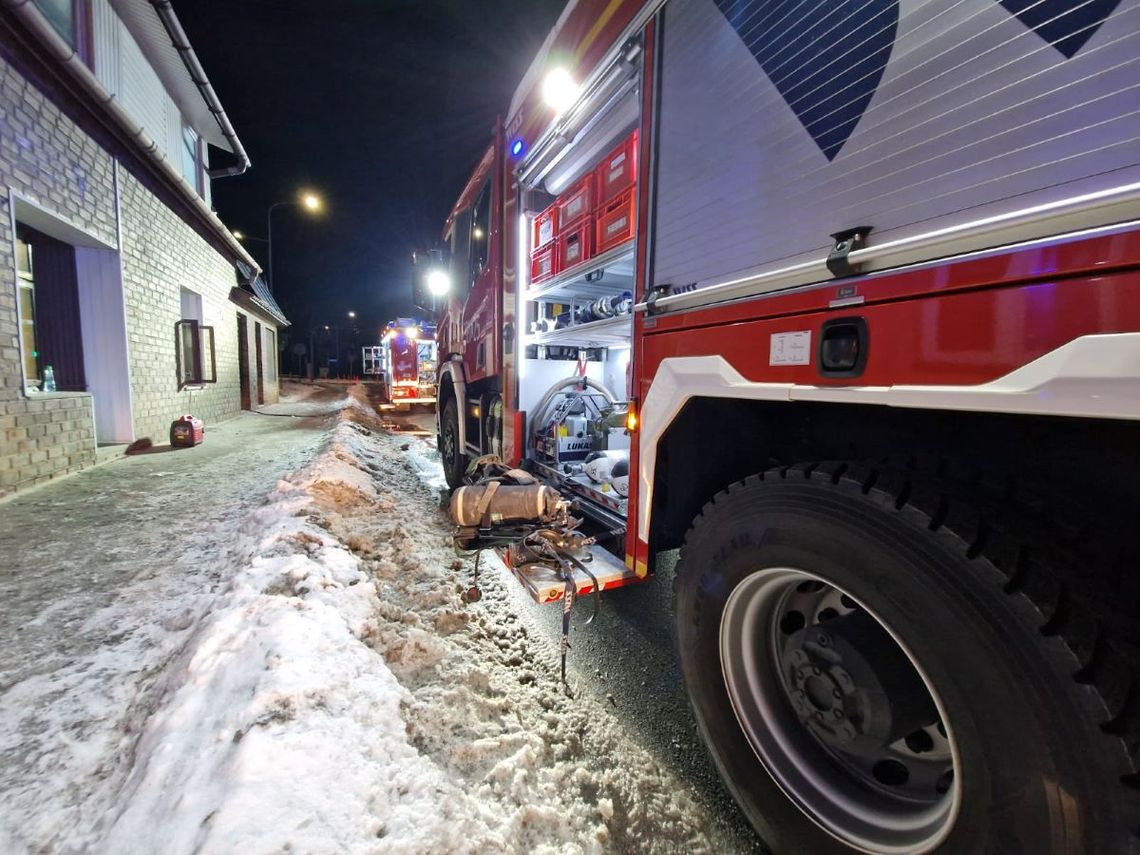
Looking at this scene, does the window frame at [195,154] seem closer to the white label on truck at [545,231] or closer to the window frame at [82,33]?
the window frame at [82,33]

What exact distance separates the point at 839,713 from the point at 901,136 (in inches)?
61.1

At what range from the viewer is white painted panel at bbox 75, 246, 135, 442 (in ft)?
21.8

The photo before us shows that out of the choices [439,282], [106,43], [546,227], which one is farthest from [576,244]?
[106,43]

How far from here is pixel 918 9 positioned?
1.11m

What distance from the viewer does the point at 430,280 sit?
20.4ft

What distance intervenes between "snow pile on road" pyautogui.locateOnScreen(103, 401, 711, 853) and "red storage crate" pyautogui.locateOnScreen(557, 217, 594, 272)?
234 centimetres

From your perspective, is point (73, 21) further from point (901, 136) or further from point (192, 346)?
point (901, 136)

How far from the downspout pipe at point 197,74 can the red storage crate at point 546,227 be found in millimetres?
8362

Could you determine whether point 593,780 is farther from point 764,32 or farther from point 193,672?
point 764,32

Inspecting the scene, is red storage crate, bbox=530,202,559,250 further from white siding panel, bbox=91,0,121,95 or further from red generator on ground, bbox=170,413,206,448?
white siding panel, bbox=91,0,121,95

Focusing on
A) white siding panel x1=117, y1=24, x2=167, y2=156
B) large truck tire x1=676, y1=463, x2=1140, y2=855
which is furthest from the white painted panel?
large truck tire x1=676, y1=463, x2=1140, y2=855

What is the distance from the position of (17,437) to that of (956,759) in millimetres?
7561

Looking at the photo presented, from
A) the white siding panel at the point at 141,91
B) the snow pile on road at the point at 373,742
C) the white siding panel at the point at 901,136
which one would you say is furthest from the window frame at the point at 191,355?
the white siding panel at the point at 901,136

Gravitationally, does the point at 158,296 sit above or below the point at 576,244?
above
